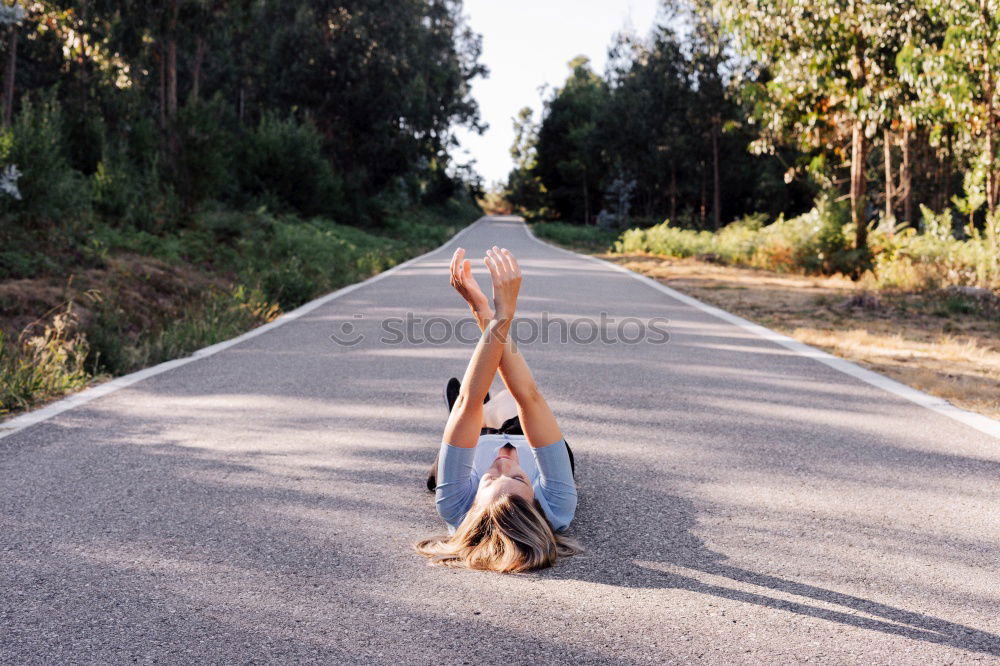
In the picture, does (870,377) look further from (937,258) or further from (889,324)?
(937,258)

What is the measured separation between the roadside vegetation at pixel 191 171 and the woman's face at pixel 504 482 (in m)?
4.18

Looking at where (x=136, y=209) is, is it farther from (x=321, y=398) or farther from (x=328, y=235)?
(x=321, y=398)

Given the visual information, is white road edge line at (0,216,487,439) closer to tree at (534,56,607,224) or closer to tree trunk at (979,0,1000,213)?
tree trunk at (979,0,1000,213)

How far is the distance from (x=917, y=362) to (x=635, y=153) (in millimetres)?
45024

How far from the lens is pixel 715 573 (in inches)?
141

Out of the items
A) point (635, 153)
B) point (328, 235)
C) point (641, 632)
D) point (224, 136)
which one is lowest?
point (641, 632)

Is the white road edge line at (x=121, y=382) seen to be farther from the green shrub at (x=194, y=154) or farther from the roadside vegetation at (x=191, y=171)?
the green shrub at (x=194, y=154)

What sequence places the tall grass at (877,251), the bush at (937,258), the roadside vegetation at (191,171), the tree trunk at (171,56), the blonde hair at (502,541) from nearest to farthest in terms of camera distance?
the blonde hair at (502,541) → the roadside vegetation at (191,171) → the bush at (937,258) → the tall grass at (877,251) → the tree trunk at (171,56)

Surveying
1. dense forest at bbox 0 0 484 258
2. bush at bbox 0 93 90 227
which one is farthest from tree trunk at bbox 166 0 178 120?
bush at bbox 0 93 90 227

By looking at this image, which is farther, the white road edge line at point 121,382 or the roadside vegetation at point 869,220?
the roadside vegetation at point 869,220

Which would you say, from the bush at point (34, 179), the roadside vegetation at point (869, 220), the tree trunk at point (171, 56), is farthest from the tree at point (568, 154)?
the bush at point (34, 179)

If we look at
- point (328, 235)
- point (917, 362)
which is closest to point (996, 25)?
point (917, 362)

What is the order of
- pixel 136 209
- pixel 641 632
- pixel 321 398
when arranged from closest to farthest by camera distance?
pixel 641 632, pixel 321 398, pixel 136 209

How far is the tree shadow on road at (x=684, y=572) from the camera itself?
3.11 metres
